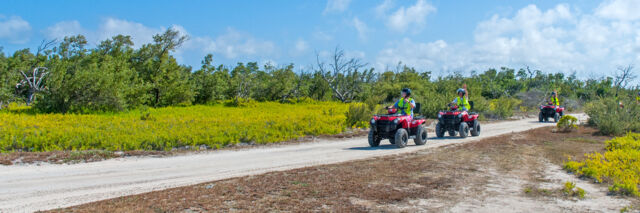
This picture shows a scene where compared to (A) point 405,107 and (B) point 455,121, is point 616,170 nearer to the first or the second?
(A) point 405,107

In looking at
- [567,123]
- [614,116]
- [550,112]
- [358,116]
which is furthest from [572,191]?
[550,112]

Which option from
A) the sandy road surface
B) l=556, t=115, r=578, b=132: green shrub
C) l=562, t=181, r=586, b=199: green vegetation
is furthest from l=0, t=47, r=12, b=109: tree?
l=556, t=115, r=578, b=132: green shrub

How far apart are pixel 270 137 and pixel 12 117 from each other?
11449mm

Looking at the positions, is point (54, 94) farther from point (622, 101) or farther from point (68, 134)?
point (622, 101)

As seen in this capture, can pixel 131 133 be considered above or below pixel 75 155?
above

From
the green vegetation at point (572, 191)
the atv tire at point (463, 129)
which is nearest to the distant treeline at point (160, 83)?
the atv tire at point (463, 129)

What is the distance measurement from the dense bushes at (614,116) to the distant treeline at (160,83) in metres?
1.84

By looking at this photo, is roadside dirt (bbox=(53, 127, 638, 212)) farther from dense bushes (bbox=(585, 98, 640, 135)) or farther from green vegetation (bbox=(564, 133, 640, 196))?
dense bushes (bbox=(585, 98, 640, 135))

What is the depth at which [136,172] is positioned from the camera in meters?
9.34

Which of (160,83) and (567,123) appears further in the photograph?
(160,83)

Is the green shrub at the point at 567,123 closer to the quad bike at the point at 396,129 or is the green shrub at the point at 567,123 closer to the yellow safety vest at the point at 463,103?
the yellow safety vest at the point at 463,103

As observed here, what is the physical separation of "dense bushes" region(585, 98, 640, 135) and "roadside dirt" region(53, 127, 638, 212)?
374 inches

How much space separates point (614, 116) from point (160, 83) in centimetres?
2686

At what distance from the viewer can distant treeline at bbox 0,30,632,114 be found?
2297 cm
